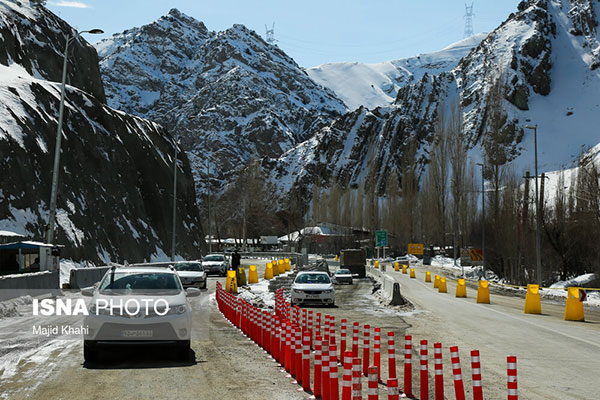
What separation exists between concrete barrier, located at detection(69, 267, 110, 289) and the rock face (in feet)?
36.6

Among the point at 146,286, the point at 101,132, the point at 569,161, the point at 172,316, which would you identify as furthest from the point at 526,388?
the point at 569,161

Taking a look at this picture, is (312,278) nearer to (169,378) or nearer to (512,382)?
(169,378)

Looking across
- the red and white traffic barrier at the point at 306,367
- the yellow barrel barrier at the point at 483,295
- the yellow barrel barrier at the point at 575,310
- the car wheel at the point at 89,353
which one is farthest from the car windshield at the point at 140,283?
the yellow barrel barrier at the point at 483,295

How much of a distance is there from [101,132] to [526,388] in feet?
200

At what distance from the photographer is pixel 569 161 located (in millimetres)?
141625

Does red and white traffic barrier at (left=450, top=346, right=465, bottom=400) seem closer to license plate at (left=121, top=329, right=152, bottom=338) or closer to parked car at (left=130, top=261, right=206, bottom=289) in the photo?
license plate at (left=121, top=329, right=152, bottom=338)

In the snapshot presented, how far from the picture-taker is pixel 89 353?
38.6 ft

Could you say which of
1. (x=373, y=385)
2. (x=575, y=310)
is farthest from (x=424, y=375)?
(x=575, y=310)

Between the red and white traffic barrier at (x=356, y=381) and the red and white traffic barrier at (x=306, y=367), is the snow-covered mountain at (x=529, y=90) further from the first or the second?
the red and white traffic barrier at (x=356, y=381)

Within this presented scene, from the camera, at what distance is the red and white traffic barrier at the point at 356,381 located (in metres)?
6.54

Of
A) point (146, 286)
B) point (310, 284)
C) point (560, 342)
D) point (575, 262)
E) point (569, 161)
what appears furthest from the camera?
point (569, 161)

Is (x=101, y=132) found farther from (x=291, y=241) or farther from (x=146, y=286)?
(x=291, y=241)

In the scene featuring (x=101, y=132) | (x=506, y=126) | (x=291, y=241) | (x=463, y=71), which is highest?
(x=463, y=71)

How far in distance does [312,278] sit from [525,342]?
1351cm
